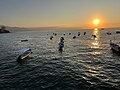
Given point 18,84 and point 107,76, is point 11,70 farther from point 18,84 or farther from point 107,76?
point 107,76

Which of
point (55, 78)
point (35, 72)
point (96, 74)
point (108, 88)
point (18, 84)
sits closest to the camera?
point (108, 88)

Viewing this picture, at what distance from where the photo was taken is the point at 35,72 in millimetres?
32406

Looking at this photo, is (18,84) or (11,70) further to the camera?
(11,70)

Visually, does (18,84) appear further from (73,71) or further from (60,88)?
(73,71)

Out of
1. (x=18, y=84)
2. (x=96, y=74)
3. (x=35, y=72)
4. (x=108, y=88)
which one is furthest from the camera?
(x=35, y=72)

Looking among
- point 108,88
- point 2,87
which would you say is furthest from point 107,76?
point 2,87

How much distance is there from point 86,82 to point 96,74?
561cm

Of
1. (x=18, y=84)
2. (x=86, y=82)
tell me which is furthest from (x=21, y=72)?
(x=86, y=82)

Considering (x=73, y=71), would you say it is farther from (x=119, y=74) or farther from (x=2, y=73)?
(x=2, y=73)

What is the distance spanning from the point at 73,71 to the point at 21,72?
1352cm

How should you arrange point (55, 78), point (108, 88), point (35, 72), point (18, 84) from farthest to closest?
1. point (35, 72)
2. point (55, 78)
3. point (18, 84)
4. point (108, 88)

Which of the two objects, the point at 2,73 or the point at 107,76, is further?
the point at 2,73

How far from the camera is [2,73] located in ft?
104

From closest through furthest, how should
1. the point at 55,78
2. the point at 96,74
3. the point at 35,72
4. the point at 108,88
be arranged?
1. the point at 108,88
2. the point at 55,78
3. the point at 96,74
4. the point at 35,72
